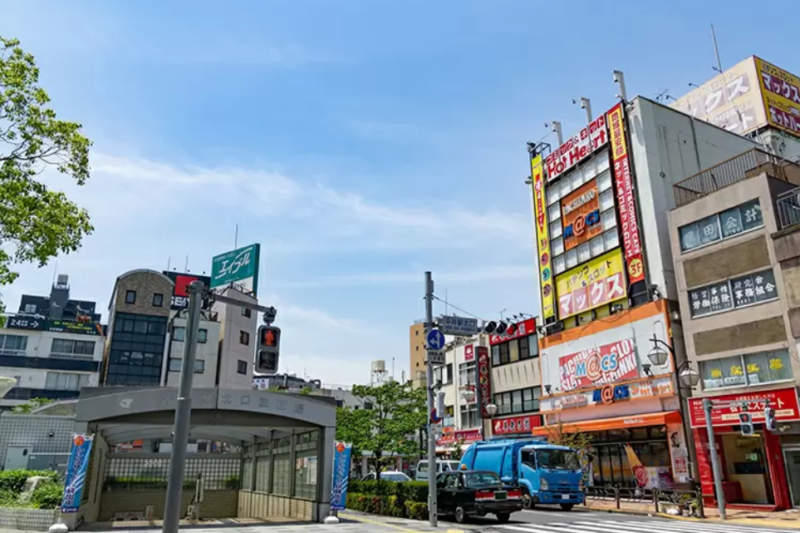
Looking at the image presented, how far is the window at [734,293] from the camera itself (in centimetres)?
2472

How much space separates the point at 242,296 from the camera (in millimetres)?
60969

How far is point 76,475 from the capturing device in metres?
16.0

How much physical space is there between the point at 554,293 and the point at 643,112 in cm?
1221

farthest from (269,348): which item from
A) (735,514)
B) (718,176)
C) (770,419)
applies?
(718,176)

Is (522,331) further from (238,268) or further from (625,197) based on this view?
(238,268)

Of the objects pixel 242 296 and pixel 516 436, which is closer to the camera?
pixel 516 436

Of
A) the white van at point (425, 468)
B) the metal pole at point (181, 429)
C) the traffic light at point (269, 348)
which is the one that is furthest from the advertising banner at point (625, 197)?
the metal pole at point (181, 429)

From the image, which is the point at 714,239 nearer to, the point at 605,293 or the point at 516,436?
the point at 605,293

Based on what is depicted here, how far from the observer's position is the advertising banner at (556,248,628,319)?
33562 millimetres

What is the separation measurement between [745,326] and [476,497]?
14.9m

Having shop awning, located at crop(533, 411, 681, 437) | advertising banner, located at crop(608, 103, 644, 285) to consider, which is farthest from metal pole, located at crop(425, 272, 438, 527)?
advertising banner, located at crop(608, 103, 644, 285)

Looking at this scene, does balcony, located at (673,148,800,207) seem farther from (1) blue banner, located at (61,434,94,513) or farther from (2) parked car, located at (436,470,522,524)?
(1) blue banner, located at (61,434,94,513)

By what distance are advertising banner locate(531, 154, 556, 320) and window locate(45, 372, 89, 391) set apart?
44.3 metres

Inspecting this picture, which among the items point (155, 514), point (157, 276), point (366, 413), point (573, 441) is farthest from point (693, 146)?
point (157, 276)
